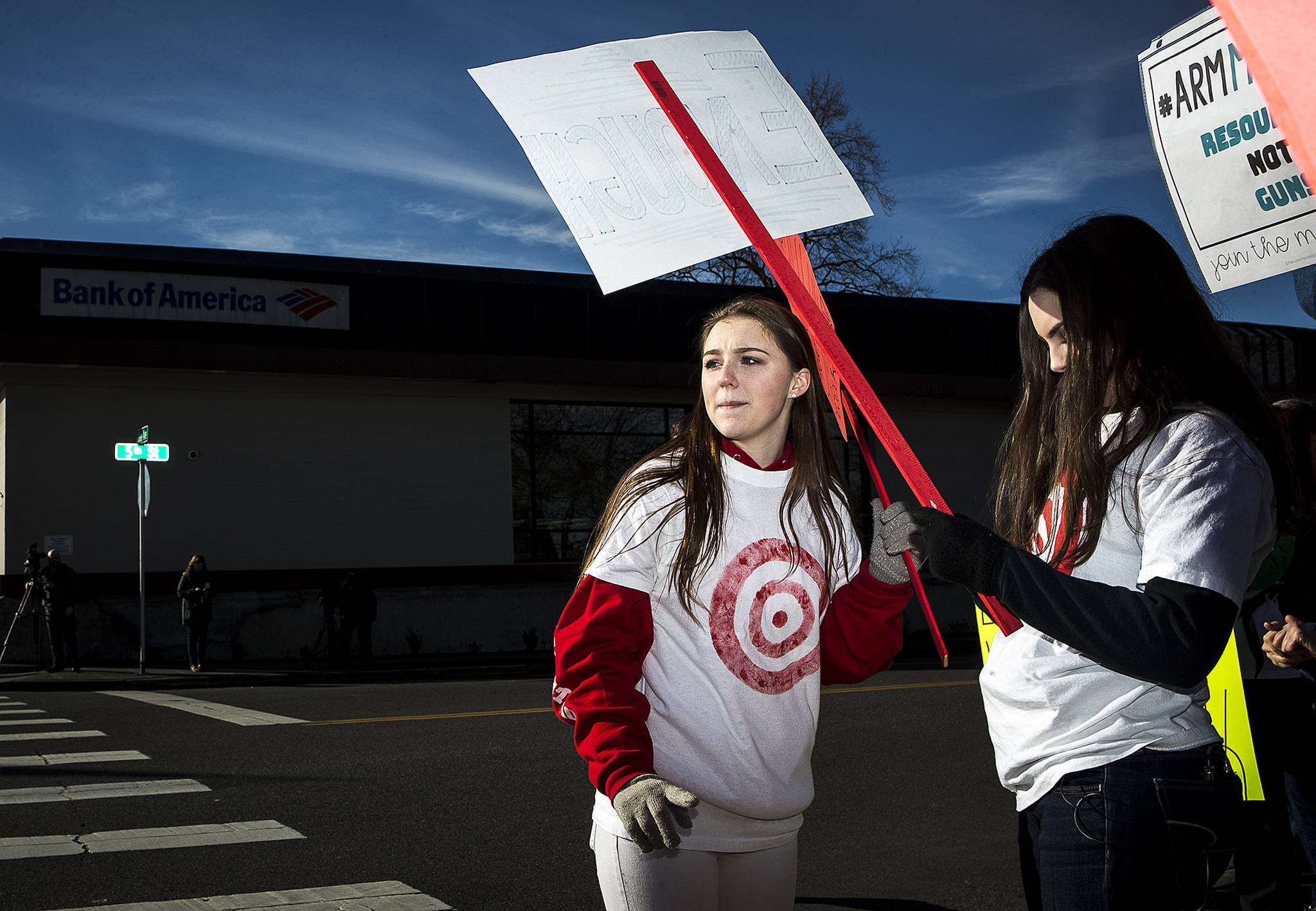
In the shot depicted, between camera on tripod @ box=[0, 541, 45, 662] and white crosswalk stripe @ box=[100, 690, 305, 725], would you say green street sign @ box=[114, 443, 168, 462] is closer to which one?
camera on tripod @ box=[0, 541, 45, 662]

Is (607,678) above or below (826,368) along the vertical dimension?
below

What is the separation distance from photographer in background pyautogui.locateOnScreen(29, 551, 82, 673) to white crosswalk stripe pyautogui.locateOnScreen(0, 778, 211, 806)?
35.8ft

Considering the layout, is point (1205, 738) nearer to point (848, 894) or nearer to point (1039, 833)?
point (1039, 833)

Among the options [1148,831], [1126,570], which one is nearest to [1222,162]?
[1126,570]

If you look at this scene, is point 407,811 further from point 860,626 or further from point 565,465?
point 565,465

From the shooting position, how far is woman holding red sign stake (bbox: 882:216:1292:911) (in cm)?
178

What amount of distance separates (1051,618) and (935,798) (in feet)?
20.0

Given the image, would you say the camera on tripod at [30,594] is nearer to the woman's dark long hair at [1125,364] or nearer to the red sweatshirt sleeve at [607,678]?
the red sweatshirt sleeve at [607,678]

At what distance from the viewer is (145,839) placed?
6223 mm

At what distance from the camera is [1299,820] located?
387 cm

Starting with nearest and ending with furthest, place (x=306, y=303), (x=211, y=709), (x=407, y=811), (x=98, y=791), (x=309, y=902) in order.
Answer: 1. (x=309, y=902)
2. (x=407, y=811)
3. (x=98, y=791)
4. (x=211, y=709)
5. (x=306, y=303)

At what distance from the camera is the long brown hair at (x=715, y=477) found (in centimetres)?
228

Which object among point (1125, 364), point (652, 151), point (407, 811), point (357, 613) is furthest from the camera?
point (357, 613)

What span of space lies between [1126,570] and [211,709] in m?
12.3
